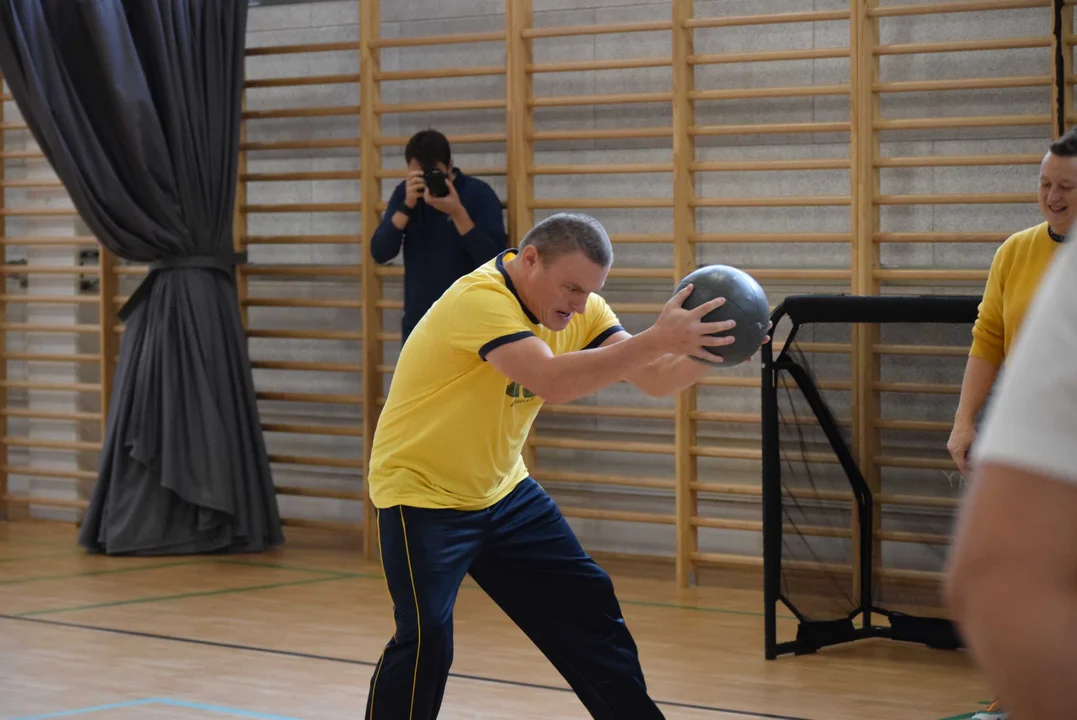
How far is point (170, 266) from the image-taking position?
5941 millimetres

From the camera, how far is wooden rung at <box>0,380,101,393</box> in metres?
6.59

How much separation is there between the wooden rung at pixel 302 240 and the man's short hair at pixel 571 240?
3.36 metres

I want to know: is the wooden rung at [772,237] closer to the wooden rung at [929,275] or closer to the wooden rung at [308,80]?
the wooden rung at [929,275]

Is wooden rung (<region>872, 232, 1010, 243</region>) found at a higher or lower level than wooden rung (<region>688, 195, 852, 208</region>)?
lower

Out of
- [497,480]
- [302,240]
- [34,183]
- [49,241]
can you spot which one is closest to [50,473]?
[49,241]

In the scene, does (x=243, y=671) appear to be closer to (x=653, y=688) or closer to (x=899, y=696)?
(x=653, y=688)

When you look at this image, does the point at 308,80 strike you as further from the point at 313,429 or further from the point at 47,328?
the point at 47,328

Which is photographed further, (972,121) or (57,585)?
(57,585)

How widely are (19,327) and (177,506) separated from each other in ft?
4.84

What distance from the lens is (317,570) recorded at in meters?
5.57

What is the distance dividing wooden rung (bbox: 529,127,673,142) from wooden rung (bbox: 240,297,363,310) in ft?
3.47

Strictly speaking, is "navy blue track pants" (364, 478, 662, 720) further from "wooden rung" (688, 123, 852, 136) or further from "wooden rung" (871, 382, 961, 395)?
"wooden rung" (688, 123, 852, 136)

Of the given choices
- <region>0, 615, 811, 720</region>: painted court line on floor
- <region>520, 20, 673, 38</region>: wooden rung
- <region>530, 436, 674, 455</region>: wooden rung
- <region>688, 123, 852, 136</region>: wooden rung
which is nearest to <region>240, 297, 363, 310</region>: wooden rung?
<region>530, 436, 674, 455</region>: wooden rung

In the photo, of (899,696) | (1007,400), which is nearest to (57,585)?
(899,696)
